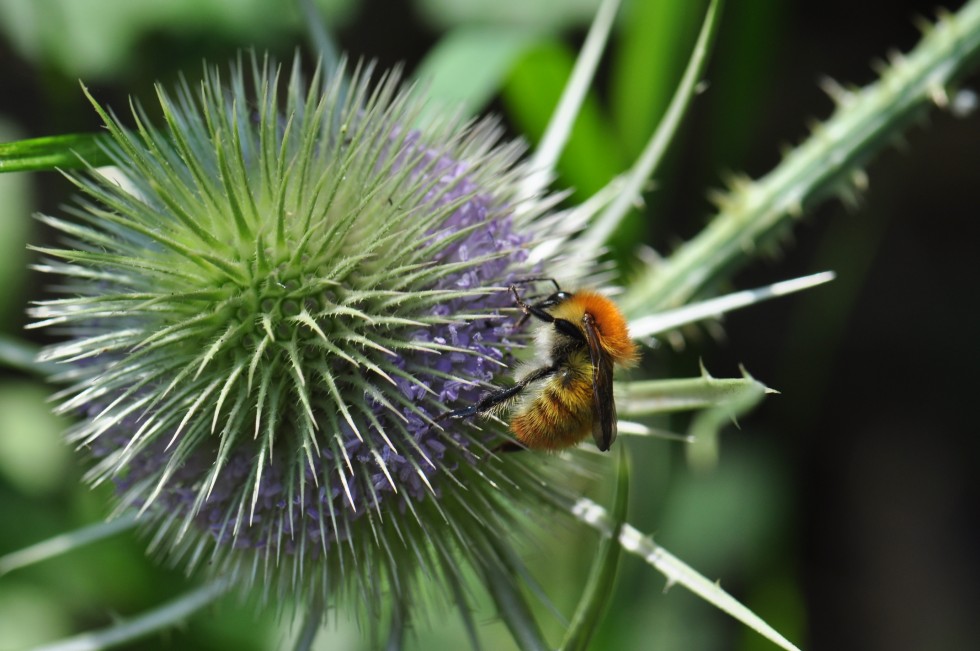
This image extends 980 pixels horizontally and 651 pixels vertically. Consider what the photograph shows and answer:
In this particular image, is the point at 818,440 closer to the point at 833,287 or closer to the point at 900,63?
the point at 833,287

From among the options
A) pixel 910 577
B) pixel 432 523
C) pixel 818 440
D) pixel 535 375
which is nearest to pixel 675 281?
pixel 535 375

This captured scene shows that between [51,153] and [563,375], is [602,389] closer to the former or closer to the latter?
[563,375]

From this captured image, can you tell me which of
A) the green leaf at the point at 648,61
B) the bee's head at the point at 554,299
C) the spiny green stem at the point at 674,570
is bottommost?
the spiny green stem at the point at 674,570

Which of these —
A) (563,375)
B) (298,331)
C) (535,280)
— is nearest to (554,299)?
(535,280)

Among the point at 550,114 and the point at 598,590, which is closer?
the point at 598,590

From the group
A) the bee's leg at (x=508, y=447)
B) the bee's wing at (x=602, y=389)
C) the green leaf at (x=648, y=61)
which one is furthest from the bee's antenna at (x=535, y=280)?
the green leaf at (x=648, y=61)

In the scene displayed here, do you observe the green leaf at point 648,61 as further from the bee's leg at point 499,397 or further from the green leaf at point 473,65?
the bee's leg at point 499,397

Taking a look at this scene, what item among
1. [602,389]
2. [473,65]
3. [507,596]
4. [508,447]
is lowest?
[507,596]
